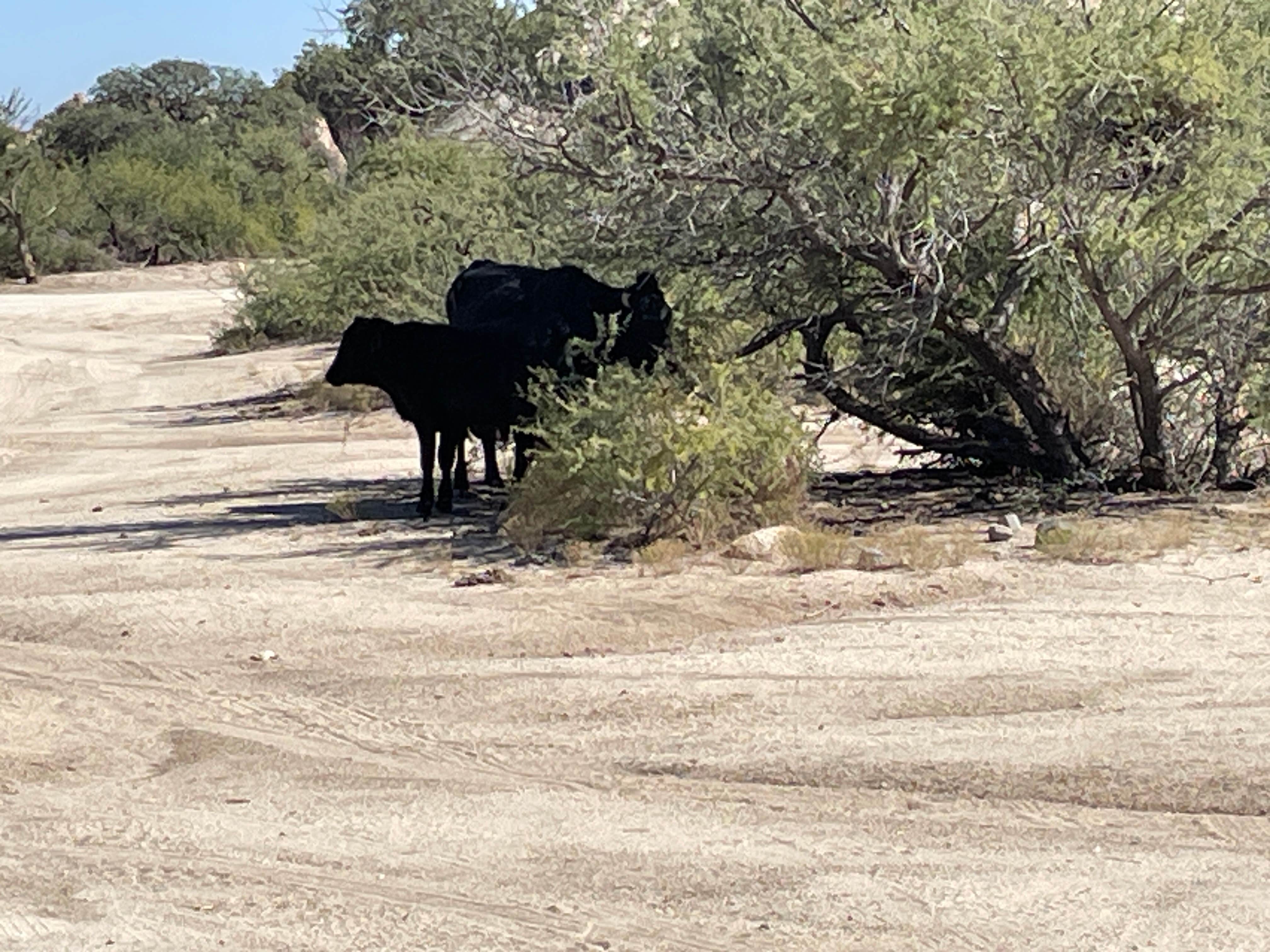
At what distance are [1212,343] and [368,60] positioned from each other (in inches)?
670

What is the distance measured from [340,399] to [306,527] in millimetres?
10246

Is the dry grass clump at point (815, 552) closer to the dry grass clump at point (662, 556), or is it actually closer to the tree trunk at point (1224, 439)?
the dry grass clump at point (662, 556)

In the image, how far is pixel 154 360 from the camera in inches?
1371

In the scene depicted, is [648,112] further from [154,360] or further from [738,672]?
[154,360]

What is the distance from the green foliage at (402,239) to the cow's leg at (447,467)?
3703 mm

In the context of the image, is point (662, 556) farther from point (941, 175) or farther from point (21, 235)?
point (21, 235)

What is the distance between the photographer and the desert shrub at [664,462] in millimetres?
12016

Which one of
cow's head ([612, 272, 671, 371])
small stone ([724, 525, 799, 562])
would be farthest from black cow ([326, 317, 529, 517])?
small stone ([724, 525, 799, 562])

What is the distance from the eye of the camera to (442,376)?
1402 centimetres

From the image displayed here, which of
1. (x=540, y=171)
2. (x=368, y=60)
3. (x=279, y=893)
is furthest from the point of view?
(x=368, y=60)

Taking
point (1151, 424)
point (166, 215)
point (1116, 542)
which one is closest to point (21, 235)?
point (166, 215)

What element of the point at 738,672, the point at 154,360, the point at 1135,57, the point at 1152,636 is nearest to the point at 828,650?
the point at 738,672

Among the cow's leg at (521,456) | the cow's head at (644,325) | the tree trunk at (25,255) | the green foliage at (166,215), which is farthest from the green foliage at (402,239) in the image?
the green foliage at (166,215)

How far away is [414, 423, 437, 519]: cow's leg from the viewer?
45.8 feet
